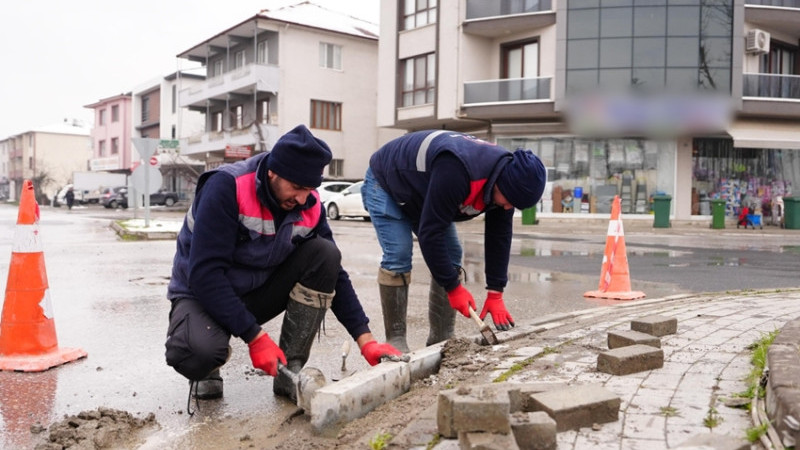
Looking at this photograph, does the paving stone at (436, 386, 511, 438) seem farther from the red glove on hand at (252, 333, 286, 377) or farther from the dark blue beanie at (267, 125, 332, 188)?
the dark blue beanie at (267, 125, 332, 188)

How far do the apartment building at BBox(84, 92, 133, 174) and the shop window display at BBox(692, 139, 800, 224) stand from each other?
49035 mm

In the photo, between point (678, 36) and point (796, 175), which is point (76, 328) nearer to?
point (678, 36)

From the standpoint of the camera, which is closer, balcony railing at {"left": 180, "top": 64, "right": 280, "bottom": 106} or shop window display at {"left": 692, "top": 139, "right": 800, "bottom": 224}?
shop window display at {"left": 692, "top": 139, "right": 800, "bottom": 224}

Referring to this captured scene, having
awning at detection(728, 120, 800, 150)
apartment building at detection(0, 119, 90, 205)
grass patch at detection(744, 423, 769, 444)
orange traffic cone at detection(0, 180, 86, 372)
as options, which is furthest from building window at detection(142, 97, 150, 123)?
grass patch at detection(744, 423, 769, 444)

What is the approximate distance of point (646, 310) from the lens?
19.6 ft

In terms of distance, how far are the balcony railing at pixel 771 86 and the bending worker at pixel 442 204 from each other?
24833 millimetres

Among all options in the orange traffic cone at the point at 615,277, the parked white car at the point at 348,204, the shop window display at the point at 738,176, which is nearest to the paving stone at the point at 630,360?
the orange traffic cone at the point at 615,277

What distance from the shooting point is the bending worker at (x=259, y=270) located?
322cm

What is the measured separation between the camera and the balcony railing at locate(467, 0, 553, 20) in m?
27.4

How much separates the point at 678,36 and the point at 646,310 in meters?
22.3

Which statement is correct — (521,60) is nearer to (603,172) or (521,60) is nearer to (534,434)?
(603,172)

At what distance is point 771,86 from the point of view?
86.0 ft

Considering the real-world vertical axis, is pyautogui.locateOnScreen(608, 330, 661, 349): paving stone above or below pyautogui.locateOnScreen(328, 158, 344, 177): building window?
below

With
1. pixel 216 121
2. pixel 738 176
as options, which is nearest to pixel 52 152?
pixel 216 121
